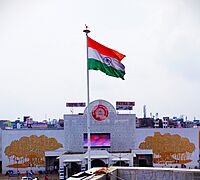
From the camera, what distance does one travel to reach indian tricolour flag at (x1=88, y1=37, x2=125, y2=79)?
11.6 metres

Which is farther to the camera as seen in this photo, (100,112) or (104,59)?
(100,112)

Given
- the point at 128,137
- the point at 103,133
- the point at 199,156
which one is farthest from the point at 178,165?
the point at 103,133

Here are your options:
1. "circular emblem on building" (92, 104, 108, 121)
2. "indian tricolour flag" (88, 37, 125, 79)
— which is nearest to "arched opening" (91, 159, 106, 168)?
"circular emblem on building" (92, 104, 108, 121)

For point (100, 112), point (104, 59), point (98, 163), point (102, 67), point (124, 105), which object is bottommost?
point (98, 163)

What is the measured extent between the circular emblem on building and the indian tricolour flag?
15975 mm

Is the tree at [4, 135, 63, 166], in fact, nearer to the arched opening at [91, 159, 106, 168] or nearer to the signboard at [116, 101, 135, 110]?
the arched opening at [91, 159, 106, 168]

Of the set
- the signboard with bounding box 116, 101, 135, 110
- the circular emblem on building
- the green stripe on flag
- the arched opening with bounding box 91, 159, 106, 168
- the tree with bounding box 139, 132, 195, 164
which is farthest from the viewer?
the tree with bounding box 139, 132, 195, 164

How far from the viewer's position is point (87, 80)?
38.3ft

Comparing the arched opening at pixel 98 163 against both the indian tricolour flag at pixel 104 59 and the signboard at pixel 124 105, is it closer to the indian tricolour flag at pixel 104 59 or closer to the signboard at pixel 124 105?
the signboard at pixel 124 105

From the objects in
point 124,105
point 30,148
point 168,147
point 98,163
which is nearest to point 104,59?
point 98,163

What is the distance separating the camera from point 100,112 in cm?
2803

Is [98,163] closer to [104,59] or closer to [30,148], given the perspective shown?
[30,148]

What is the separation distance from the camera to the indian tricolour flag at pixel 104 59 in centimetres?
1164

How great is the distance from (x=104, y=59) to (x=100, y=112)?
16626mm
